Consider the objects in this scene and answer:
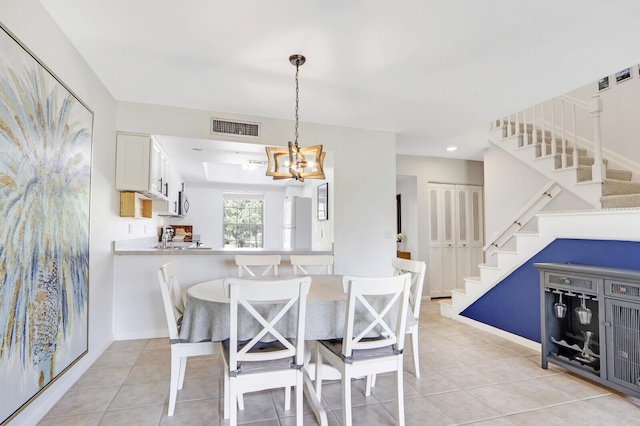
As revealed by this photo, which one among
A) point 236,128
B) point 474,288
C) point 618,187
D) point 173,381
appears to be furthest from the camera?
point 474,288

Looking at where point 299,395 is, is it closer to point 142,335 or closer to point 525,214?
point 142,335

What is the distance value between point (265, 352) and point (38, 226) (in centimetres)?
150

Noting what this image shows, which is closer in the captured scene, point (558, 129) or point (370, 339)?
point (370, 339)

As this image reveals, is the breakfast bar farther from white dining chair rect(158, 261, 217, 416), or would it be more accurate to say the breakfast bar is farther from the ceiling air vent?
white dining chair rect(158, 261, 217, 416)

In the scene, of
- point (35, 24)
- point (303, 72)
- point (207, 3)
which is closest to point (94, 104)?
point (35, 24)

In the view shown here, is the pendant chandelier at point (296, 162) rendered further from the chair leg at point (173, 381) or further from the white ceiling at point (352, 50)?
the chair leg at point (173, 381)

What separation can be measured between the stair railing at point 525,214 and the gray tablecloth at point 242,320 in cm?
270

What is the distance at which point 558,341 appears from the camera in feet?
9.19

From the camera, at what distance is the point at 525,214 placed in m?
4.37

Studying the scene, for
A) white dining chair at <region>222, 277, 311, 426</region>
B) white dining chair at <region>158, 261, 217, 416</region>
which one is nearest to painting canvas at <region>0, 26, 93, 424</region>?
white dining chair at <region>158, 261, 217, 416</region>

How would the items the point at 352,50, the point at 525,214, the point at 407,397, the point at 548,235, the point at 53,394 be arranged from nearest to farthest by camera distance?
the point at 53,394
the point at 407,397
the point at 352,50
the point at 548,235
the point at 525,214

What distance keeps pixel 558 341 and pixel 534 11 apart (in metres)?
2.54

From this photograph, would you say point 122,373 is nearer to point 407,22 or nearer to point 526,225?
point 407,22

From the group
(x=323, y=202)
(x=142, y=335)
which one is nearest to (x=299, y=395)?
(x=142, y=335)
